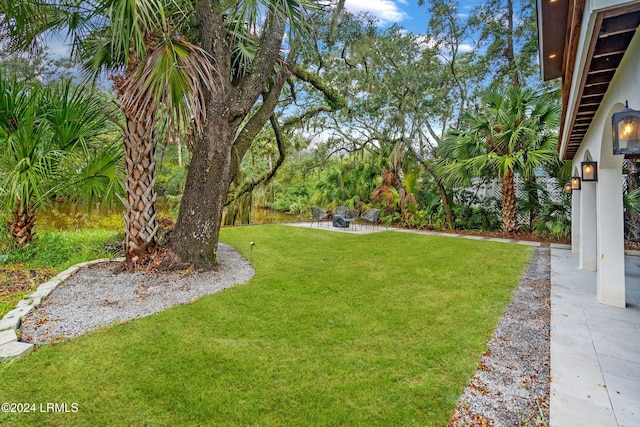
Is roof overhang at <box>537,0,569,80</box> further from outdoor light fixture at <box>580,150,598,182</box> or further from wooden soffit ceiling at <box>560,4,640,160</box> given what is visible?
outdoor light fixture at <box>580,150,598,182</box>

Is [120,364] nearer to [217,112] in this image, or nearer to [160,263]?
[160,263]

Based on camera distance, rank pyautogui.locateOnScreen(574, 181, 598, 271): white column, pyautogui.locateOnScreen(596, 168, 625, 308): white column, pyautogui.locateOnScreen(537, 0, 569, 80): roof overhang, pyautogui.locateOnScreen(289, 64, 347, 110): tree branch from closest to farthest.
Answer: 1. pyautogui.locateOnScreen(537, 0, 569, 80): roof overhang
2. pyautogui.locateOnScreen(596, 168, 625, 308): white column
3. pyautogui.locateOnScreen(574, 181, 598, 271): white column
4. pyautogui.locateOnScreen(289, 64, 347, 110): tree branch

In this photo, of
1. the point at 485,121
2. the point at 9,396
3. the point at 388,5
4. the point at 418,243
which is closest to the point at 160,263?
the point at 9,396

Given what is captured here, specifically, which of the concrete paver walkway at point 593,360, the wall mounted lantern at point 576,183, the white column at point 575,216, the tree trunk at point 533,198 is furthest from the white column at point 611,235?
the tree trunk at point 533,198

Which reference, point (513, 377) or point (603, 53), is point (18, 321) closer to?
point (513, 377)

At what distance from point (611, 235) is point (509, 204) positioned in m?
5.44

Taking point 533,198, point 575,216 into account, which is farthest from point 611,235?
point 533,198

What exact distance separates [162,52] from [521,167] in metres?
7.91

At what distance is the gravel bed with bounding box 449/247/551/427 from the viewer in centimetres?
181

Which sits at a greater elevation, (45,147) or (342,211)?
(45,147)

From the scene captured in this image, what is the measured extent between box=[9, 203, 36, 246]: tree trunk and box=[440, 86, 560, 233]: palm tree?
349 inches

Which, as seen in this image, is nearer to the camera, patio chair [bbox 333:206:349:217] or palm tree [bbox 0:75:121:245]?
palm tree [bbox 0:75:121:245]

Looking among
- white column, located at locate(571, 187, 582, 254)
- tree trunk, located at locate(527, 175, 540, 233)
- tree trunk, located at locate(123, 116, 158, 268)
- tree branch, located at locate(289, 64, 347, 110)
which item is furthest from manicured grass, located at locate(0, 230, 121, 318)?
tree trunk, located at locate(527, 175, 540, 233)

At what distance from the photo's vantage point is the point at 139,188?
430 cm
